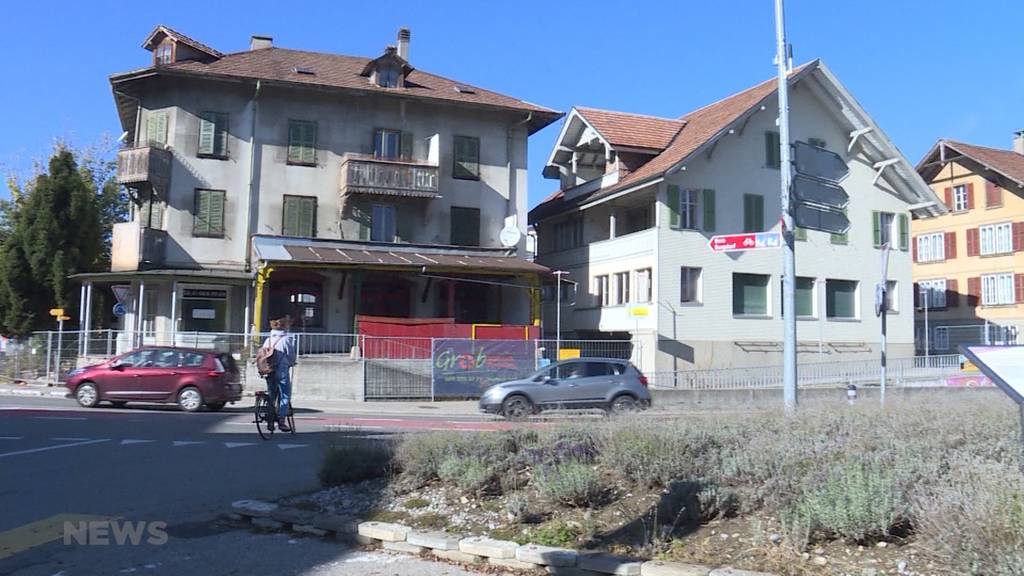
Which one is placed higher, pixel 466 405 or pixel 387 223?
pixel 387 223

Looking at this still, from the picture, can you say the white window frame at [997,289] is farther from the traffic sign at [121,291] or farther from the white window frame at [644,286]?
the traffic sign at [121,291]

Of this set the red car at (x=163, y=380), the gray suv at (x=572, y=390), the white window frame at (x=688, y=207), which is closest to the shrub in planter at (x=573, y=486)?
the gray suv at (x=572, y=390)

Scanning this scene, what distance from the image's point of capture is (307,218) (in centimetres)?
3334

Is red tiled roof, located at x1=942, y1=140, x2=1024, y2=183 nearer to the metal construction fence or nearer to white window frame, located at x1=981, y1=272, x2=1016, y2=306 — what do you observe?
white window frame, located at x1=981, y1=272, x2=1016, y2=306

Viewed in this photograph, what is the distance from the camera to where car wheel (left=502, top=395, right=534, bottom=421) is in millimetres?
20328

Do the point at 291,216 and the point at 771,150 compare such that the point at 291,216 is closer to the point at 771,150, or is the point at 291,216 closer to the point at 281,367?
the point at 771,150

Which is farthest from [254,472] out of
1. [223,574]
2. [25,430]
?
[25,430]

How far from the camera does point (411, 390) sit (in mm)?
26641

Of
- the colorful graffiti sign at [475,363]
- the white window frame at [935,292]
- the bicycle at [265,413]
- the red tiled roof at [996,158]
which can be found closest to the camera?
the bicycle at [265,413]

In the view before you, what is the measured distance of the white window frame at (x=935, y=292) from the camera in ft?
158

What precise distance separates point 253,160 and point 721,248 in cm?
2269

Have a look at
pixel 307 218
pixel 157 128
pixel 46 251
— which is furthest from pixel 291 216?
pixel 46 251

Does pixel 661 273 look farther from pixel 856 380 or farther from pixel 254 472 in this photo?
pixel 254 472

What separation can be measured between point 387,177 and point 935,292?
33.1 meters
